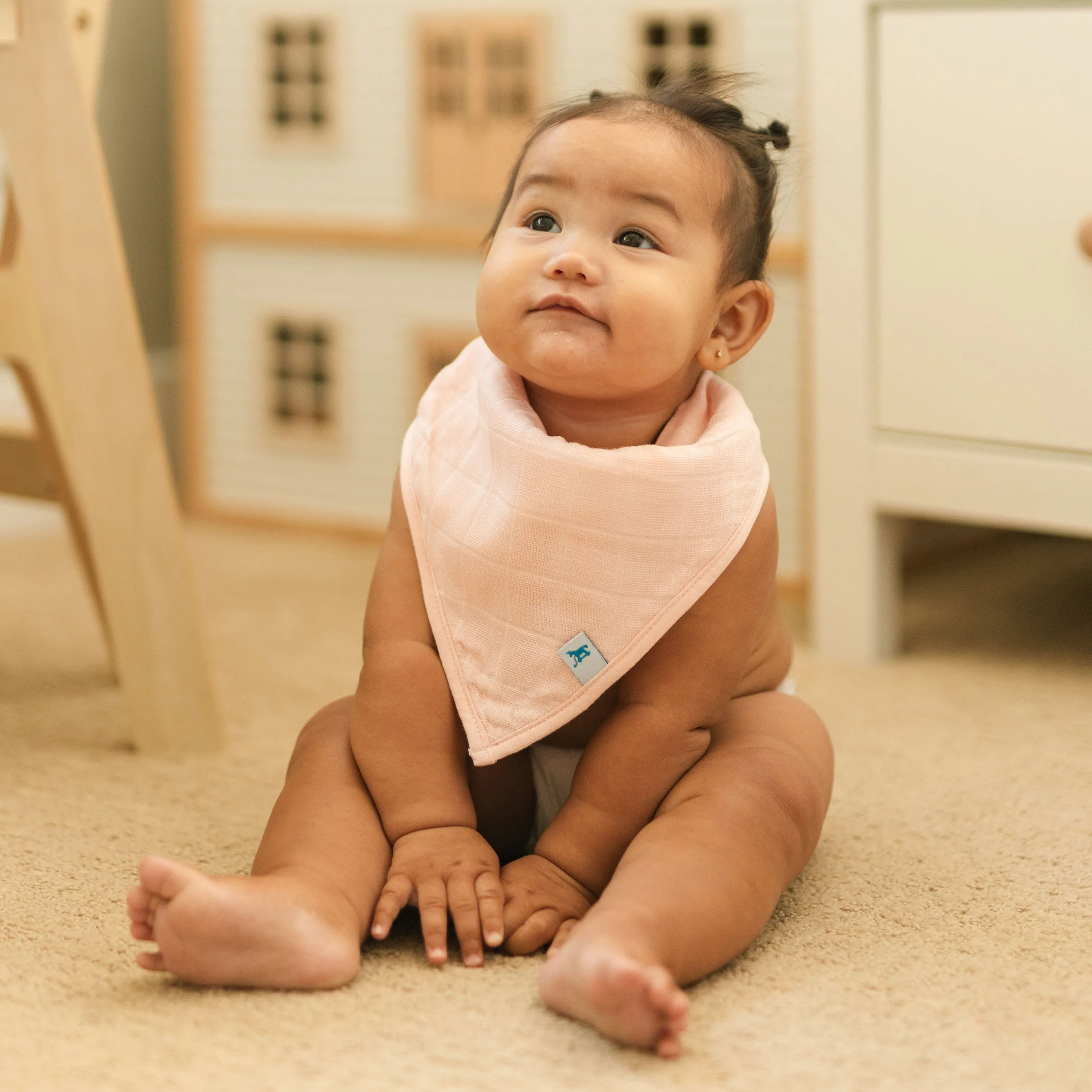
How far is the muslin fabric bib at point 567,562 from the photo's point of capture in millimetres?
739

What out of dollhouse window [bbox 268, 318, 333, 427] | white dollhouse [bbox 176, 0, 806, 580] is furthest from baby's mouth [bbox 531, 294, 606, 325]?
dollhouse window [bbox 268, 318, 333, 427]

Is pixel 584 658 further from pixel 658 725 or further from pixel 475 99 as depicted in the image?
pixel 475 99

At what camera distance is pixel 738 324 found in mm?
798

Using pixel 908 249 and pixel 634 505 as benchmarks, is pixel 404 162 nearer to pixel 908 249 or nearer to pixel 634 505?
pixel 908 249

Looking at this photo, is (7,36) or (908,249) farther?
(908,249)

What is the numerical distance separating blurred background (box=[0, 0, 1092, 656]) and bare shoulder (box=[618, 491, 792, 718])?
41 cm

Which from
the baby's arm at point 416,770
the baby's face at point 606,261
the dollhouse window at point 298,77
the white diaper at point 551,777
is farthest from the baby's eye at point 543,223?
the dollhouse window at point 298,77

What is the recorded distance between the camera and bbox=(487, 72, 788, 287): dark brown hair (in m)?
0.76

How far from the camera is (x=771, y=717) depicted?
79 centimetres

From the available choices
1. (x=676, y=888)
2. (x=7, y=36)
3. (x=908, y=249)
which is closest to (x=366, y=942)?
(x=676, y=888)

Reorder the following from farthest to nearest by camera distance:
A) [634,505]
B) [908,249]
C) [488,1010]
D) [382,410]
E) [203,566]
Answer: [382,410], [203,566], [908,249], [634,505], [488,1010]

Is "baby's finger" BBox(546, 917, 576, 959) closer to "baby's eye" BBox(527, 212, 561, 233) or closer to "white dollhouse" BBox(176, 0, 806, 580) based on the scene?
"baby's eye" BBox(527, 212, 561, 233)

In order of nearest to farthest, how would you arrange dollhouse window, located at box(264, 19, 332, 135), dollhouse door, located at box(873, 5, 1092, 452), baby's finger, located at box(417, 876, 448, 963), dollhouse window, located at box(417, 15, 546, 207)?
baby's finger, located at box(417, 876, 448, 963), dollhouse door, located at box(873, 5, 1092, 452), dollhouse window, located at box(417, 15, 546, 207), dollhouse window, located at box(264, 19, 332, 135)

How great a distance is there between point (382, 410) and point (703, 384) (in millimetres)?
Result: 868
